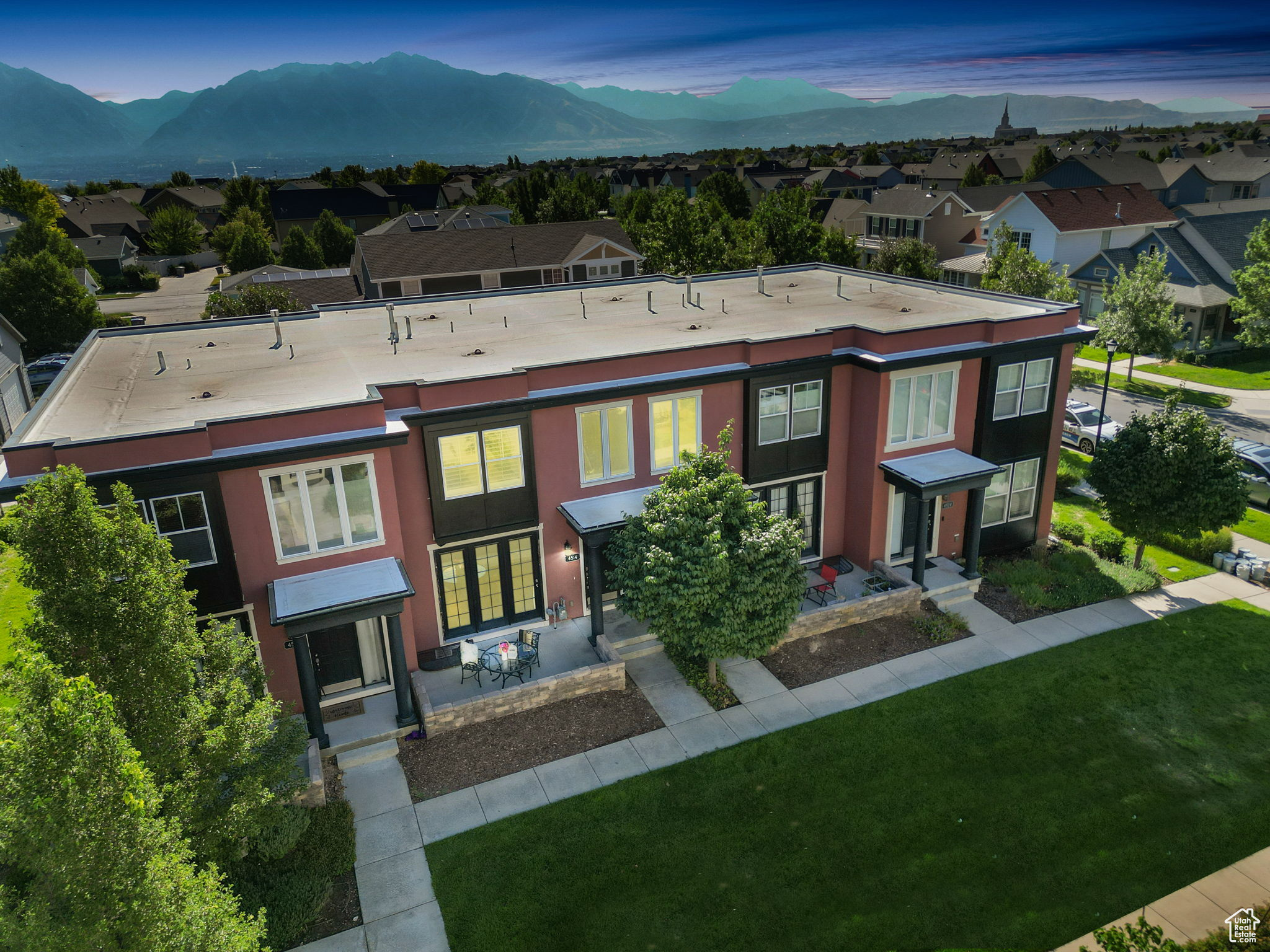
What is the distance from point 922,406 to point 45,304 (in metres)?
51.4

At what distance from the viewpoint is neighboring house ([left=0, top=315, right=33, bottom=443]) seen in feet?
115

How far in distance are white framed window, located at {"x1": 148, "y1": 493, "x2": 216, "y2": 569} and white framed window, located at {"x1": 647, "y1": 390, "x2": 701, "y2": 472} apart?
967cm

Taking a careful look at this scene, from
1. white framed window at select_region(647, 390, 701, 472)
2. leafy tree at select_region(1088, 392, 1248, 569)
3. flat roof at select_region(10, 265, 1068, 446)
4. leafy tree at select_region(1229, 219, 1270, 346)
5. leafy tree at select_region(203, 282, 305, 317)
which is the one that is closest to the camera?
flat roof at select_region(10, 265, 1068, 446)

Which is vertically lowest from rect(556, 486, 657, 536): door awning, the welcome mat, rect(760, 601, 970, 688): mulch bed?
rect(760, 601, 970, 688): mulch bed

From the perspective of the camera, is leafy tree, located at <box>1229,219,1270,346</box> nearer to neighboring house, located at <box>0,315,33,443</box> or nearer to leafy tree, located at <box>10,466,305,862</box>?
leafy tree, located at <box>10,466,305,862</box>

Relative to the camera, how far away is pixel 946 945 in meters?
12.1

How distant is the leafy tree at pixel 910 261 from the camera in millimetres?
48969

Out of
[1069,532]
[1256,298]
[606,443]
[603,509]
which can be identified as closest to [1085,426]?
[1069,532]

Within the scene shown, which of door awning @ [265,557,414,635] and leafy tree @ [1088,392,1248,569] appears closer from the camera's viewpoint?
door awning @ [265,557,414,635]

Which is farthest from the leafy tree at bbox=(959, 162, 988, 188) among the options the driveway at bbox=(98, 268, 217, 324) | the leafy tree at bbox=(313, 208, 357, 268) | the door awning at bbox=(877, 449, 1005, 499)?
the door awning at bbox=(877, 449, 1005, 499)

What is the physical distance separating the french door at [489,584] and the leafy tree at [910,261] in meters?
36.0

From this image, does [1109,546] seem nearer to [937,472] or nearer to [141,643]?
[937,472]

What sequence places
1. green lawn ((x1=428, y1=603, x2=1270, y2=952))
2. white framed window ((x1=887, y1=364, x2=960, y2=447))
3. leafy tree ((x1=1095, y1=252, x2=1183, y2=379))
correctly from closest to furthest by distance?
green lawn ((x1=428, y1=603, x2=1270, y2=952))
white framed window ((x1=887, y1=364, x2=960, y2=447))
leafy tree ((x1=1095, y1=252, x2=1183, y2=379))

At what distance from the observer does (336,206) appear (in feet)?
332
